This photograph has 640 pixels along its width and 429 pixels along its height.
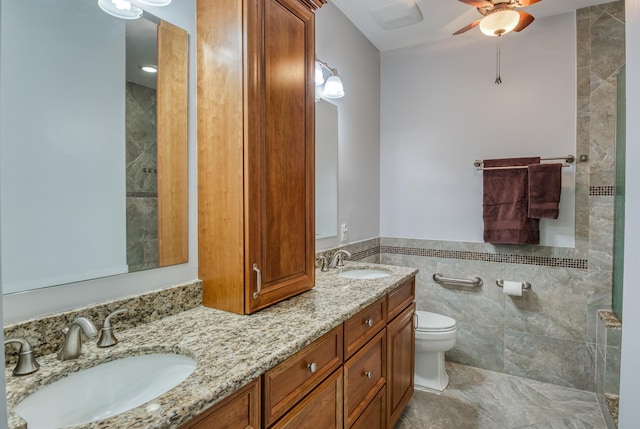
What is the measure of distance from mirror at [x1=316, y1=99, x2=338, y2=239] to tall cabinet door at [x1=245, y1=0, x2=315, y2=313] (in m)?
0.60

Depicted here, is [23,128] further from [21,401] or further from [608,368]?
[608,368]

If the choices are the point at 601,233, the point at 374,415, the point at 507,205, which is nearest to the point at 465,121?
the point at 507,205

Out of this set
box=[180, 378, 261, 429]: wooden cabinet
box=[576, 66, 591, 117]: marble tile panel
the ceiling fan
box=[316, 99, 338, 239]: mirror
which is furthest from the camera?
box=[576, 66, 591, 117]: marble tile panel

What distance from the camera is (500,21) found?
6.54 feet

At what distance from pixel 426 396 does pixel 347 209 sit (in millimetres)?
1426

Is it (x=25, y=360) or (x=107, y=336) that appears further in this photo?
(x=107, y=336)

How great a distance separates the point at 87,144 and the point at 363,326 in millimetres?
1271

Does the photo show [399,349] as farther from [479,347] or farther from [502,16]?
[502,16]

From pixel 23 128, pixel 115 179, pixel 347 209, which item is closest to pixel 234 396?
pixel 115 179

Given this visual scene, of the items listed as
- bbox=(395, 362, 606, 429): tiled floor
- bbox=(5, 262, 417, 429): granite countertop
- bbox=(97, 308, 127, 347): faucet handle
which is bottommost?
bbox=(395, 362, 606, 429): tiled floor

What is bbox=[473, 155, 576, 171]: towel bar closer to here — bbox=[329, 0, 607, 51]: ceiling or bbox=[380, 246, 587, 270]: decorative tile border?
bbox=[380, 246, 587, 270]: decorative tile border

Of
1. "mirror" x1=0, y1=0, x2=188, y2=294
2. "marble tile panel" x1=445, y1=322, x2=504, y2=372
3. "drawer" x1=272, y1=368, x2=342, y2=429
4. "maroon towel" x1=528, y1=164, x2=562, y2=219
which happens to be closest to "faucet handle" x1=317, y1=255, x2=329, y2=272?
"drawer" x1=272, y1=368, x2=342, y2=429

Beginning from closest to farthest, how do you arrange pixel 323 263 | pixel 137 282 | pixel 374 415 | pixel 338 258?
pixel 137 282 < pixel 374 415 < pixel 323 263 < pixel 338 258

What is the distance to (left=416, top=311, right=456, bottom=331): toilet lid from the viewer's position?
7.97 ft
